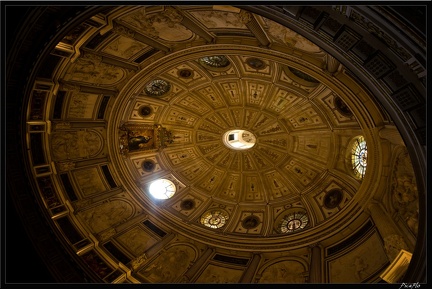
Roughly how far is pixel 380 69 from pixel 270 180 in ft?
56.2

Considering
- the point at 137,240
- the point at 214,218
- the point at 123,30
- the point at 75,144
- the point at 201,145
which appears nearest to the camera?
the point at 123,30

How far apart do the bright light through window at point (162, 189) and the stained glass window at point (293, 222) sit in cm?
755

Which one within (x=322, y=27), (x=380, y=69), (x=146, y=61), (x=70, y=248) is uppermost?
(x=146, y=61)

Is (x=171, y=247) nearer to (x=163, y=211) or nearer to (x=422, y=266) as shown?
(x=163, y=211)

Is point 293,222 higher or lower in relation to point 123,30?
lower

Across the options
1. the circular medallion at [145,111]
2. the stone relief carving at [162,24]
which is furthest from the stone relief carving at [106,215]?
the stone relief carving at [162,24]

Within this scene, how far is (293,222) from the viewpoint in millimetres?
22891

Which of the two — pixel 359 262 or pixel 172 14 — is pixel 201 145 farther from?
pixel 359 262

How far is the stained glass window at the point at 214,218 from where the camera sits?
78.5 feet

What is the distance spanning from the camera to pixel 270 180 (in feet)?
84.4

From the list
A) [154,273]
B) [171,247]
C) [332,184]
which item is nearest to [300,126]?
[332,184]

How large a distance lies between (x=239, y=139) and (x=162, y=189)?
7.29 m

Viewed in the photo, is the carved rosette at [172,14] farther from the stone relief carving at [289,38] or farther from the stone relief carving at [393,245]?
the stone relief carving at [393,245]

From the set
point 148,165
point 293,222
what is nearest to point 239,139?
point 148,165
